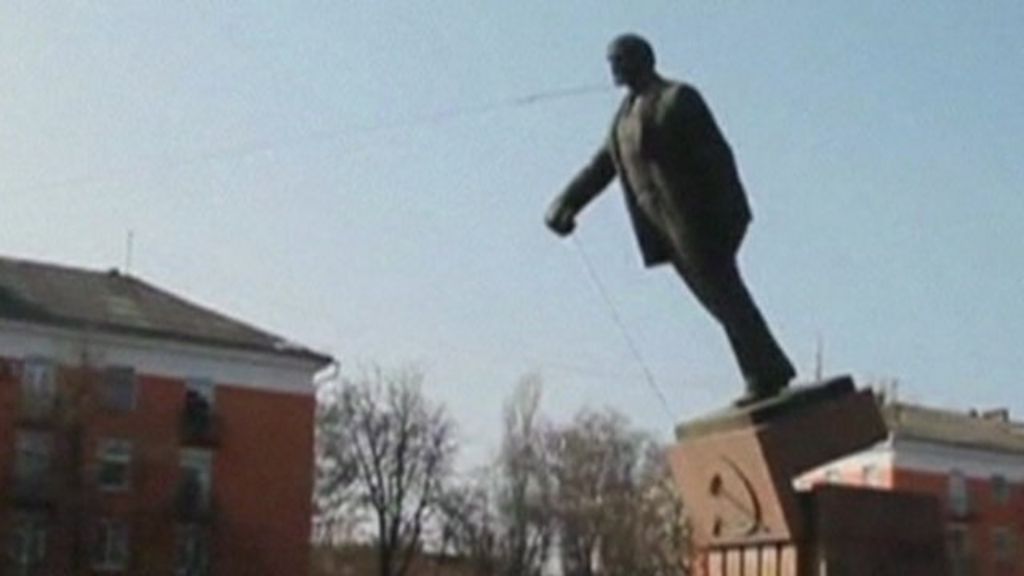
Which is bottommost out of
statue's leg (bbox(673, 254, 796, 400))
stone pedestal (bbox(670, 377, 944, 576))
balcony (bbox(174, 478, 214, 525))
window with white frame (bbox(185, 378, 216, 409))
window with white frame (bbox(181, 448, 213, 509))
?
stone pedestal (bbox(670, 377, 944, 576))

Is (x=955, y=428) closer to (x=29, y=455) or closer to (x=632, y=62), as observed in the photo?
(x=29, y=455)

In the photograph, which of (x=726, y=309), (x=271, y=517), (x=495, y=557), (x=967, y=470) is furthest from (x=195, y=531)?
(x=726, y=309)

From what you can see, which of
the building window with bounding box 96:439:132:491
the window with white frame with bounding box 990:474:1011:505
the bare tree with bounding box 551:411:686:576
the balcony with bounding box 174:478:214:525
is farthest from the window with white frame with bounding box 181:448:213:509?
the window with white frame with bounding box 990:474:1011:505

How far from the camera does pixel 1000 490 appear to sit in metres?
79.4

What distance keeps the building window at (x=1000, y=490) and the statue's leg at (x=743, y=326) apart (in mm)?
72095

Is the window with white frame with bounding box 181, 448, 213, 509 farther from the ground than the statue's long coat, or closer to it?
farther from the ground

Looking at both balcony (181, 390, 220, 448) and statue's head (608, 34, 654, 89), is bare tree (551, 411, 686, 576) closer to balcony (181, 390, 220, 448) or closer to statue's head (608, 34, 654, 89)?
balcony (181, 390, 220, 448)

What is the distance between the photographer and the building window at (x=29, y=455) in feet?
180

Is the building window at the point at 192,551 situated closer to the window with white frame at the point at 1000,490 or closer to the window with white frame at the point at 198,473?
the window with white frame at the point at 198,473

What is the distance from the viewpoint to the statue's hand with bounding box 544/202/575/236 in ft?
32.5

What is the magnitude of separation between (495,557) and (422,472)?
504 centimetres

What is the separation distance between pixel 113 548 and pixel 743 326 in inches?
1933

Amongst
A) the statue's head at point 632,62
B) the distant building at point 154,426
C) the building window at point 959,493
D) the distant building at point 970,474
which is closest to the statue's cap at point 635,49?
the statue's head at point 632,62

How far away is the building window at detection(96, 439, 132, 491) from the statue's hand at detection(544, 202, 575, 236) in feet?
154
